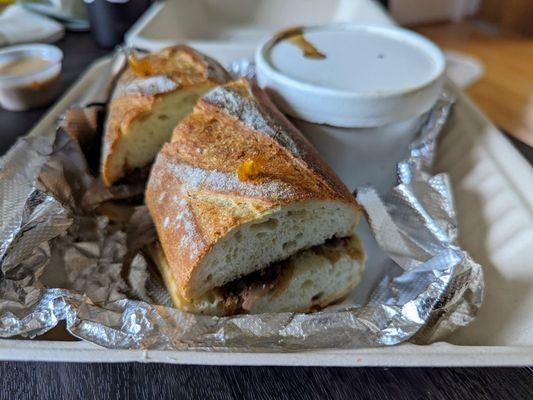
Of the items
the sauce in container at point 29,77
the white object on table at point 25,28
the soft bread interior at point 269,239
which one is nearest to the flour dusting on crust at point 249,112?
the soft bread interior at point 269,239

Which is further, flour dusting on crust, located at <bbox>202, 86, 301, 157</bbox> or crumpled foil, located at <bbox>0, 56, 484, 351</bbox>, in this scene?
flour dusting on crust, located at <bbox>202, 86, 301, 157</bbox>

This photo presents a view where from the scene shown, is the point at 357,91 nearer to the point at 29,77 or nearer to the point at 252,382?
the point at 252,382

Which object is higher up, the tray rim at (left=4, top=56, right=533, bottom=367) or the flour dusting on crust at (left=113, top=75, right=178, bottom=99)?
the flour dusting on crust at (left=113, top=75, right=178, bottom=99)

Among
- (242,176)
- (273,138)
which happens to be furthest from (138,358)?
(273,138)

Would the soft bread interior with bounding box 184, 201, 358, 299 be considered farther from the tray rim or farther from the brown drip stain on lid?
the brown drip stain on lid

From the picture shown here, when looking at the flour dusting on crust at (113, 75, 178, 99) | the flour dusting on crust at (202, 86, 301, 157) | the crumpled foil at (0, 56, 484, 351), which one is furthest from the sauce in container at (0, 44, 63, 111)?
the flour dusting on crust at (202, 86, 301, 157)

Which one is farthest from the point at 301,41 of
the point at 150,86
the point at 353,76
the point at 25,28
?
the point at 25,28
